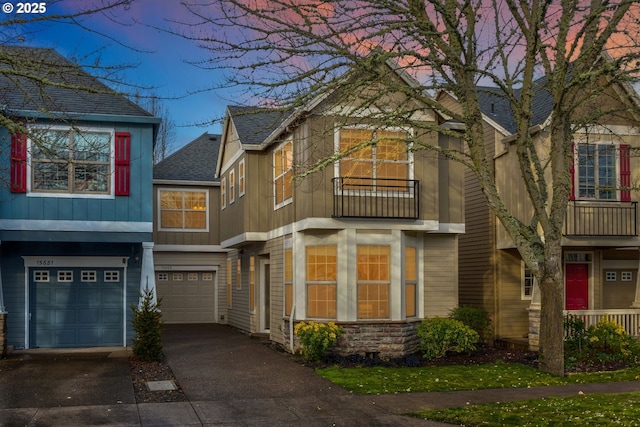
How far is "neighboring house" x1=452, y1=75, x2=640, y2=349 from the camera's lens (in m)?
18.4

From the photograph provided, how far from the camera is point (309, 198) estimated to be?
16.2 meters

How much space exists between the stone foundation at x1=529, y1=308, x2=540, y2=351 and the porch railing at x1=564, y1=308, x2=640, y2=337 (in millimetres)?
726

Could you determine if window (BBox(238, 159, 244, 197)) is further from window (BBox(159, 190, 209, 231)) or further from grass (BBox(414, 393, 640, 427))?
grass (BBox(414, 393, 640, 427))

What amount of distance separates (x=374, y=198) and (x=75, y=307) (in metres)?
8.04

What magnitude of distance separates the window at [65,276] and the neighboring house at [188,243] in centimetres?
794

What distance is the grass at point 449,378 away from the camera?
12.8 m

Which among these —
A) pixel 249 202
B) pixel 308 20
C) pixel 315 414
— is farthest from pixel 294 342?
pixel 308 20

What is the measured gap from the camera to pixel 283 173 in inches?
728

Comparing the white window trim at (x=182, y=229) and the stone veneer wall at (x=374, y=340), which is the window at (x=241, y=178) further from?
the stone veneer wall at (x=374, y=340)

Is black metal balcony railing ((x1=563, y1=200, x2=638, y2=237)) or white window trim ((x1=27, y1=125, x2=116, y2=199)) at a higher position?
white window trim ((x1=27, y1=125, x2=116, y2=199))

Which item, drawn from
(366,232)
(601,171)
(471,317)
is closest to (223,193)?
(366,232)

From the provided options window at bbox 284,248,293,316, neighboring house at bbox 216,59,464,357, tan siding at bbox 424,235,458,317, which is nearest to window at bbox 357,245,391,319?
neighboring house at bbox 216,59,464,357

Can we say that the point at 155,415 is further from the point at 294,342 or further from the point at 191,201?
the point at 191,201

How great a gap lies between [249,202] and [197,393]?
886 cm
